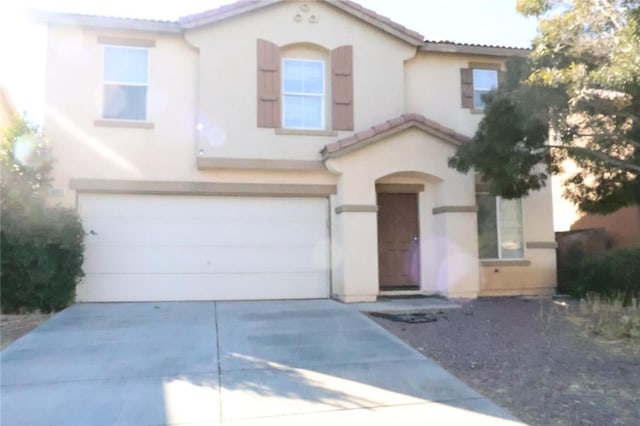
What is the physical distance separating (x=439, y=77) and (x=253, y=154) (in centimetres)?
473

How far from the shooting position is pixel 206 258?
35.2 feet

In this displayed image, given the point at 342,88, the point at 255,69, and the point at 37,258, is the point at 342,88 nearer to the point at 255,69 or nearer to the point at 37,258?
the point at 255,69

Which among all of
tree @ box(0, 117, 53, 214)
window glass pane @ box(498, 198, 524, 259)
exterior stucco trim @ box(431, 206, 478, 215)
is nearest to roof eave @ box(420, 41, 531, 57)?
window glass pane @ box(498, 198, 524, 259)

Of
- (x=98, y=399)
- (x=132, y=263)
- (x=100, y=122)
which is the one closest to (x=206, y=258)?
(x=132, y=263)

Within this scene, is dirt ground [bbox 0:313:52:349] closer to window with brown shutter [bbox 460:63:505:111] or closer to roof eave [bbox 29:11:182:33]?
roof eave [bbox 29:11:182:33]

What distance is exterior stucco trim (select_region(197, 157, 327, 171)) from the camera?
10.6 meters

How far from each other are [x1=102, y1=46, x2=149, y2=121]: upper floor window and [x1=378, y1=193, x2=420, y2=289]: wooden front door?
5.56 meters

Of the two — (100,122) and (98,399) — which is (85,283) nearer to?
(100,122)

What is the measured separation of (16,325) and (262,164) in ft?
17.3

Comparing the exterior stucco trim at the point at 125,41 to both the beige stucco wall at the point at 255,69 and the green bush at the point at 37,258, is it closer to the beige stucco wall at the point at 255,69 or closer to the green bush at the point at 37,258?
the beige stucco wall at the point at 255,69

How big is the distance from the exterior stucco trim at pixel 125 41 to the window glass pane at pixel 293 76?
2.84 m

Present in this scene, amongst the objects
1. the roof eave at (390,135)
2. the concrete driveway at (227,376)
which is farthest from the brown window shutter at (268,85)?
the concrete driveway at (227,376)

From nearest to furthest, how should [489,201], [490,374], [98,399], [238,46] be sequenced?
[98,399]
[490,374]
[238,46]
[489,201]

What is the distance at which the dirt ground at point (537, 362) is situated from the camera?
487 centimetres
